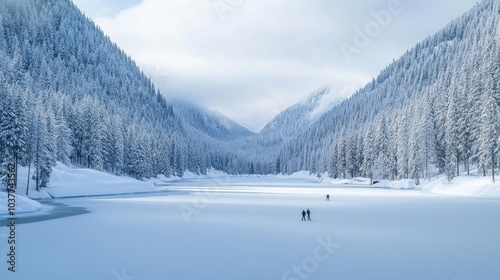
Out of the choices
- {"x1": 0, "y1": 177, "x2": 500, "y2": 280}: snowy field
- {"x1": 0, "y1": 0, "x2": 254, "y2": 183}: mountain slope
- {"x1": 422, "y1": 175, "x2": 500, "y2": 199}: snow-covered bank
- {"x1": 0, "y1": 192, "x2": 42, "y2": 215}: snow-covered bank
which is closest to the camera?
{"x1": 0, "y1": 177, "x2": 500, "y2": 280}: snowy field

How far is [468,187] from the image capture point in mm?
58125

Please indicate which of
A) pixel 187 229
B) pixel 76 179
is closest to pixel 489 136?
pixel 187 229

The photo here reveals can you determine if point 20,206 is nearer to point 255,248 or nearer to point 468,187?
point 255,248

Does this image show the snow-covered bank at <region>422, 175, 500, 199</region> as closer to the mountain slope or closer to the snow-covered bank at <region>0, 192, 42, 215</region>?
the snow-covered bank at <region>0, 192, 42, 215</region>

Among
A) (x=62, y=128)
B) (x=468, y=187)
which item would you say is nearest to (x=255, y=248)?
(x=468, y=187)

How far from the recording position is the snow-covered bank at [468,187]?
51.4 metres

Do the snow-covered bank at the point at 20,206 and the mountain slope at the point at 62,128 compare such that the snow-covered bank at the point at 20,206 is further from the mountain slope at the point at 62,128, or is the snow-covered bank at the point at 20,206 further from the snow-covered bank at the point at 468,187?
the snow-covered bank at the point at 468,187

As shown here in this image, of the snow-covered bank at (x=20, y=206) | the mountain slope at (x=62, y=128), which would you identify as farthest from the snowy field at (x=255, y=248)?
the mountain slope at (x=62, y=128)

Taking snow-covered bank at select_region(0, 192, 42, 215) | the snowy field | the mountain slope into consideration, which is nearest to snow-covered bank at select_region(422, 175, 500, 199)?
the snowy field

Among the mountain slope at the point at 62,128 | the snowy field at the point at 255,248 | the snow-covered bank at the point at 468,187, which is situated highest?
the mountain slope at the point at 62,128

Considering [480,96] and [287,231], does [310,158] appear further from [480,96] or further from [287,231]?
[287,231]

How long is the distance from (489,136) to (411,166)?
24549 mm

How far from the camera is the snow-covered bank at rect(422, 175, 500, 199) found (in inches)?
2024

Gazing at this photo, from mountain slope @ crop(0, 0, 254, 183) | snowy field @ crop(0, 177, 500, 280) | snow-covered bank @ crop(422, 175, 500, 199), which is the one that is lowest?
snowy field @ crop(0, 177, 500, 280)
